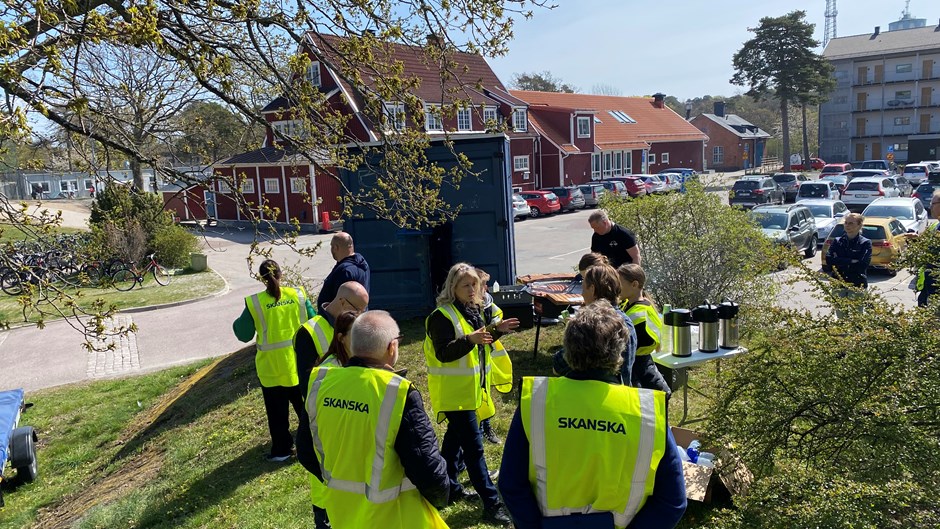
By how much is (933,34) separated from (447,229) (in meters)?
68.4

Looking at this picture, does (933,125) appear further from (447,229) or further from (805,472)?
(805,472)

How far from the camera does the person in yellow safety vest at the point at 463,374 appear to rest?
14.2 ft

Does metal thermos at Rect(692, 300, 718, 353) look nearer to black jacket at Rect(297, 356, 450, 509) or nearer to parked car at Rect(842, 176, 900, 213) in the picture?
black jacket at Rect(297, 356, 450, 509)

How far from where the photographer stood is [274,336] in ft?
18.5

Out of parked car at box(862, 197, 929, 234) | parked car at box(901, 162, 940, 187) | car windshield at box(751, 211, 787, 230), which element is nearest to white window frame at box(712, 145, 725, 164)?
parked car at box(901, 162, 940, 187)

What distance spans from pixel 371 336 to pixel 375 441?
0.47 metres

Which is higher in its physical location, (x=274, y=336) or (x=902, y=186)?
(x=902, y=186)

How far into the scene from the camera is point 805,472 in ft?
9.25

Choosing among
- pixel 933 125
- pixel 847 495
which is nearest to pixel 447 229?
pixel 847 495

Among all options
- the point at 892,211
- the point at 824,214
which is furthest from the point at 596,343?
the point at 824,214

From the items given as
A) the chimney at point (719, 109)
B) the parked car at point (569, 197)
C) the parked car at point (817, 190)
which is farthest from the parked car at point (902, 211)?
the chimney at point (719, 109)

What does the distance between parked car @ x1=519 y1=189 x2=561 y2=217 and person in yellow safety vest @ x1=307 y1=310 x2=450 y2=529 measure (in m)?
29.7

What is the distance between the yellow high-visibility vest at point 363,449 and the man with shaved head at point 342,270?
114 inches

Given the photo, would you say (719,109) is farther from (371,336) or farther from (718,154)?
(371,336)
